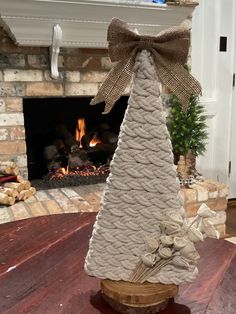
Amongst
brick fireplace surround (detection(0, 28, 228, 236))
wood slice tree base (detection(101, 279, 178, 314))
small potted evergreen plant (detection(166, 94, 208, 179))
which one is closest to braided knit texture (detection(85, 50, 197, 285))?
wood slice tree base (detection(101, 279, 178, 314))

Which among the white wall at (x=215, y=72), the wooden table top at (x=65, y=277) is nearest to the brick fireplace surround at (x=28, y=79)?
the white wall at (x=215, y=72)

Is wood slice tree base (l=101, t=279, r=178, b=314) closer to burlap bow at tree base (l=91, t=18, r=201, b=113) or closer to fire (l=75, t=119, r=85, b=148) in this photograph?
burlap bow at tree base (l=91, t=18, r=201, b=113)

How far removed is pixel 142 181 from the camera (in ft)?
2.07

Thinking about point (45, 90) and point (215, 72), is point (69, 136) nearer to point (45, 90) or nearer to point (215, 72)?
point (45, 90)

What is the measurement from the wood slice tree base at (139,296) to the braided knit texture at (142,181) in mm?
14

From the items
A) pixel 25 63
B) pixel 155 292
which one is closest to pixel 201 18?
pixel 25 63

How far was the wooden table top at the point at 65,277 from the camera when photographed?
26.1 inches

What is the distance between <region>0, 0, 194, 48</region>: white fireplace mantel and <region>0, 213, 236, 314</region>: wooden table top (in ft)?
4.51

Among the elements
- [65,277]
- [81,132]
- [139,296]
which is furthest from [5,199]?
[139,296]

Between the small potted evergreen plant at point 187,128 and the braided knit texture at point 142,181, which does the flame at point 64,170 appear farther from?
the braided knit texture at point 142,181

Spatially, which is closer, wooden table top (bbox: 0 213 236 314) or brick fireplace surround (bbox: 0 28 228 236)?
wooden table top (bbox: 0 213 236 314)

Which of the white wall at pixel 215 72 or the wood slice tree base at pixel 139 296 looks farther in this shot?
the white wall at pixel 215 72

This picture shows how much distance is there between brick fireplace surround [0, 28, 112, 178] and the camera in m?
2.22

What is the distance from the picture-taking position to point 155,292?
0.63 m
